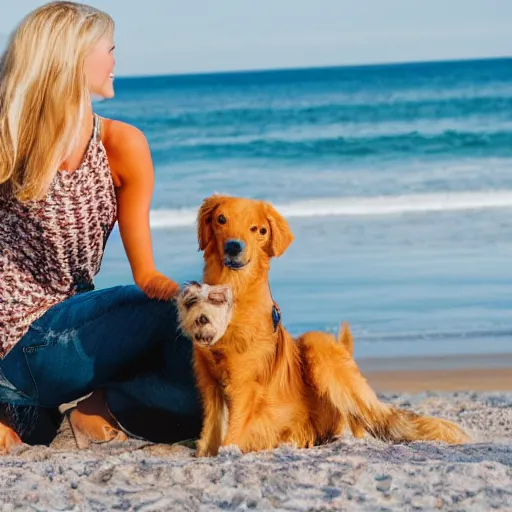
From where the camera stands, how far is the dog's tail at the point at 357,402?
3410 millimetres

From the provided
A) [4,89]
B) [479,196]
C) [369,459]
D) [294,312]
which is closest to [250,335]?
[369,459]

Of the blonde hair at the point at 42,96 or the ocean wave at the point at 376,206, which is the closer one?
the blonde hair at the point at 42,96

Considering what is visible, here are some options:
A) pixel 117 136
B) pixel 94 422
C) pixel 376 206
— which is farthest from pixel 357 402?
pixel 376 206

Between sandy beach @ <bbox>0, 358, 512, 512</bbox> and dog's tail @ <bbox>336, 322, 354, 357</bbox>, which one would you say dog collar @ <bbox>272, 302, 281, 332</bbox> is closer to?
dog's tail @ <bbox>336, 322, 354, 357</bbox>

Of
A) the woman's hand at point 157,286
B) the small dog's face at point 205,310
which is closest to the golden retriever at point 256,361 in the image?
the small dog's face at point 205,310

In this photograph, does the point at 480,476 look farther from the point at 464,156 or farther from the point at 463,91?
the point at 463,91

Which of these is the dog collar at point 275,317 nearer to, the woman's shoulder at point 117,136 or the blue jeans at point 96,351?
the blue jeans at point 96,351

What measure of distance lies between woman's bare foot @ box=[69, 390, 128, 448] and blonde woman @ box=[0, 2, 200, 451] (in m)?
0.01

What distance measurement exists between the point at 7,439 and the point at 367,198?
32.4 feet

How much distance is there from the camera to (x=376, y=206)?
1247 cm

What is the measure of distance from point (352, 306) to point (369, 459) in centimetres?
350

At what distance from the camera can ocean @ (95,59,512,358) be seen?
6484mm

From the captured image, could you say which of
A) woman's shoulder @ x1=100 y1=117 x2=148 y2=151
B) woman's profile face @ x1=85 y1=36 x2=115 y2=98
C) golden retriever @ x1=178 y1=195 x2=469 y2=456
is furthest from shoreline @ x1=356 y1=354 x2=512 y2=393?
woman's profile face @ x1=85 y1=36 x2=115 y2=98

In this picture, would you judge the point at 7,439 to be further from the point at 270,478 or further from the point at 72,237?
the point at 270,478
